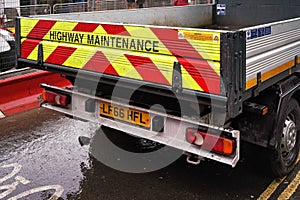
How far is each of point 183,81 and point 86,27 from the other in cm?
119

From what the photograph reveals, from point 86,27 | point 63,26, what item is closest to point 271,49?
point 86,27

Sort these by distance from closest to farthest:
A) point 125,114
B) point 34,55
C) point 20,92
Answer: point 125,114 → point 34,55 → point 20,92

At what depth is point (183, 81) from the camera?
308cm

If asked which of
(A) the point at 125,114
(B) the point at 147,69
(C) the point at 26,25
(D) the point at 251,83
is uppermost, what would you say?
(C) the point at 26,25

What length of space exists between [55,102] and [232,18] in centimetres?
328

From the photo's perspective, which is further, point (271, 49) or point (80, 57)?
point (80, 57)

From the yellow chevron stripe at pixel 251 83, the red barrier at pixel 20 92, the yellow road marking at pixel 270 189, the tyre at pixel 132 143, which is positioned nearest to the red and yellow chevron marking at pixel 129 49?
the yellow chevron stripe at pixel 251 83

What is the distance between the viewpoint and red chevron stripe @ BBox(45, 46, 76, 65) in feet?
12.6

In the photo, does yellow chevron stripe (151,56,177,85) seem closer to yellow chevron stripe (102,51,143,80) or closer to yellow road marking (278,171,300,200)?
yellow chevron stripe (102,51,143,80)

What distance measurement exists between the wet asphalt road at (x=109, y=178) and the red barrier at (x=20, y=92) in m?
1.55

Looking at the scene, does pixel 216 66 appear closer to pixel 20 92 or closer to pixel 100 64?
pixel 100 64

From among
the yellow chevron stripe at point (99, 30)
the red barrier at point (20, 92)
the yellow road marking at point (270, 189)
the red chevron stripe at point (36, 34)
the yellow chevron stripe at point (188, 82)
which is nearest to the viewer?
the yellow chevron stripe at point (188, 82)

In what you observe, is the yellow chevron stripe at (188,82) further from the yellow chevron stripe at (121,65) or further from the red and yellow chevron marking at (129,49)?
the yellow chevron stripe at (121,65)

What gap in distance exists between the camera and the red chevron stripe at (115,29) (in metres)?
3.38
